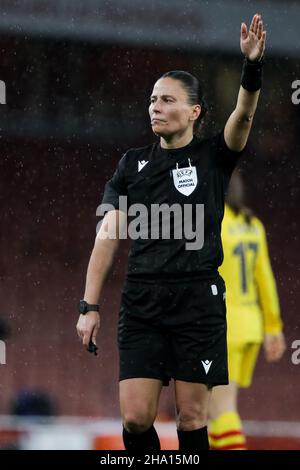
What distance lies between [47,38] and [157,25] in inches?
45.8

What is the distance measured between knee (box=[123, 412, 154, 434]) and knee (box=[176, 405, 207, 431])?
0.45ft

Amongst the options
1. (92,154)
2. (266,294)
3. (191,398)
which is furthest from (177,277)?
(92,154)

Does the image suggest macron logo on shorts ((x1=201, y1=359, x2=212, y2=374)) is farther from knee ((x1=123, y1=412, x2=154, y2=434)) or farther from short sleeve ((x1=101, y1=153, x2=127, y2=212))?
short sleeve ((x1=101, y1=153, x2=127, y2=212))

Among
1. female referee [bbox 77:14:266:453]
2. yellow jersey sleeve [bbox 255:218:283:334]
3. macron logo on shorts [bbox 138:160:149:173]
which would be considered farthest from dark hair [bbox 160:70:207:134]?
yellow jersey sleeve [bbox 255:218:283:334]

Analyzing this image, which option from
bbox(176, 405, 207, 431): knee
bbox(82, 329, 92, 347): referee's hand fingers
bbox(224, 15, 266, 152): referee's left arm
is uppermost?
bbox(224, 15, 266, 152): referee's left arm

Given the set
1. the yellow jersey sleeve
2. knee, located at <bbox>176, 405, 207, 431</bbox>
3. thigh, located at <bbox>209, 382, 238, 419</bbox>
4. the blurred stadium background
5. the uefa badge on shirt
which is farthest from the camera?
the blurred stadium background

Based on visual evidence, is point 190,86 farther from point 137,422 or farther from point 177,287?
point 137,422

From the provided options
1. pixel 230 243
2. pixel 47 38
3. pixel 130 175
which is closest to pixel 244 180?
pixel 47 38

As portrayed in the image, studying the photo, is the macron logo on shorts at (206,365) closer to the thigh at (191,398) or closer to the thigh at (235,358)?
the thigh at (191,398)

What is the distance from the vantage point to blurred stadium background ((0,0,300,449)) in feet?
35.8

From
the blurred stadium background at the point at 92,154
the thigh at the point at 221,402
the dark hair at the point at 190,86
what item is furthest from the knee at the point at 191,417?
the blurred stadium background at the point at 92,154

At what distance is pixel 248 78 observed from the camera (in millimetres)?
4246

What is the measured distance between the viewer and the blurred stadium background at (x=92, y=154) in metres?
10.9

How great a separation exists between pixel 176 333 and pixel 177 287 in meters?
0.18
